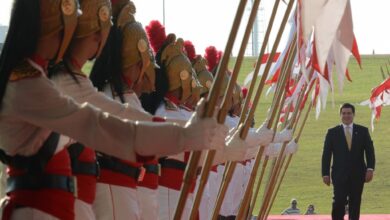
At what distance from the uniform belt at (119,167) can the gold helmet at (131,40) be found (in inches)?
16.8

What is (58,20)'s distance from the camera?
3.69 metres

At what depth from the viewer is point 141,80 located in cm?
547

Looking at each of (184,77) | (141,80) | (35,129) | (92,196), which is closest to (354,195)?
(184,77)

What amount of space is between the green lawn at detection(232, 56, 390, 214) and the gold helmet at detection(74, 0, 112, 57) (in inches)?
562

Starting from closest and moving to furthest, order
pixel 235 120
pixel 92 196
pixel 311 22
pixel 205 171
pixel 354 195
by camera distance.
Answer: pixel 205 171, pixel 92 196, pixel 311 22, pixel 235 120, pixel 354 195

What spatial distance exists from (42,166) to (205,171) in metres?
0.57

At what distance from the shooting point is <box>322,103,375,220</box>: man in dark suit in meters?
11.8

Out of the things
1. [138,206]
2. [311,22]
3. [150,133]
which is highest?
[311,22]

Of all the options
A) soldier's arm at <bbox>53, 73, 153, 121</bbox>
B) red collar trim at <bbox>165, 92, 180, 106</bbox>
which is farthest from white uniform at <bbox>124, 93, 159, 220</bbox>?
red collar trim at <bbox>165, 92, 180, 106</bbox>

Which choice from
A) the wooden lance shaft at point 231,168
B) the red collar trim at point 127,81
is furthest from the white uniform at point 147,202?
the wooden lance shaft at point 231,168

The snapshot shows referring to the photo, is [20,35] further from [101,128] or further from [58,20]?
[101,128]

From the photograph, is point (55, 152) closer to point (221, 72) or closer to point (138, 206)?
point (221, 72)

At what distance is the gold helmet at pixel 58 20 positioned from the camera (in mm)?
3670

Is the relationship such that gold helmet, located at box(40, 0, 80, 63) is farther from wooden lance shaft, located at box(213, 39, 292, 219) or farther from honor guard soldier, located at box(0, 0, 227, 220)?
wooden lance shaft, located at box(213, 39, 292, 219)
